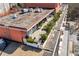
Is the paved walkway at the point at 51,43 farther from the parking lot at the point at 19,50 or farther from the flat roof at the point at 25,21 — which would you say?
the flat roof at the point at 25,21

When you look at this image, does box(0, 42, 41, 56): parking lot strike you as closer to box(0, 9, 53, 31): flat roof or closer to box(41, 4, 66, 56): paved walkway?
box(41, 4, 66, 56): paved walkway

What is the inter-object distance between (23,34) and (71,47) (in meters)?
2.43

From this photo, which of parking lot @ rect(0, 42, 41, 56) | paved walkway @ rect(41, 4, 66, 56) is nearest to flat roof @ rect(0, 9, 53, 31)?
parking lot @ rect(0, 42, 41, 56)

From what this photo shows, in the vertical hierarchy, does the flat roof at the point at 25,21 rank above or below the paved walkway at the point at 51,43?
above

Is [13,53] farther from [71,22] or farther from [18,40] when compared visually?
[71,22]

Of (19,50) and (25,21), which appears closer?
(19,50)

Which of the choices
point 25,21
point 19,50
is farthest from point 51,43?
point 25,21

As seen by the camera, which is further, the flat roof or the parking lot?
the flat roof

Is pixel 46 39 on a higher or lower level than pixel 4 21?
lower

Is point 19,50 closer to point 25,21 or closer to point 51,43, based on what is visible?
point 51,43

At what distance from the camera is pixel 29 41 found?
619 cm

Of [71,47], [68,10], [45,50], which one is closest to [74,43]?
[71,47]

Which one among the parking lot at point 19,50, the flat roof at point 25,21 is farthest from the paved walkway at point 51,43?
the flat roof at point 25,21

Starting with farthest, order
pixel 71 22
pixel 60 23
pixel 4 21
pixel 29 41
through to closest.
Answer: pixel 71 22
pixel 60 23
pixel 4 21
pixel 29 41
